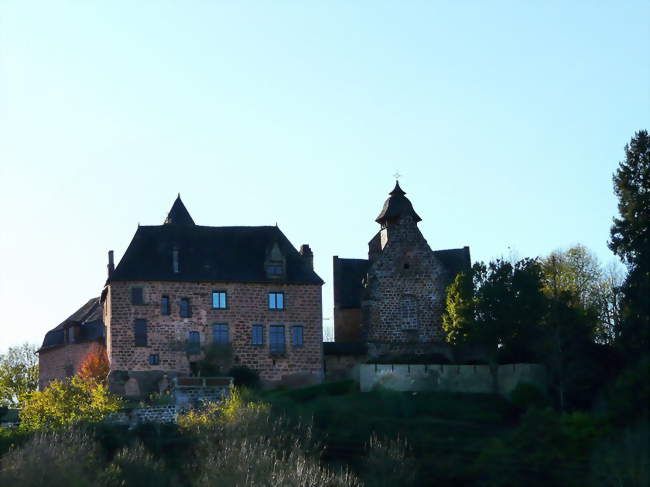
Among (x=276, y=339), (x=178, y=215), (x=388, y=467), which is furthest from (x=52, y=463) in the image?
(x=178, y=215)

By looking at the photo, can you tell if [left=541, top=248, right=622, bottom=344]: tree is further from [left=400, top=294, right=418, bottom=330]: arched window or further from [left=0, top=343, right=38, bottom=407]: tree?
[left=0, top=343, right=38, bottom=407]: tree

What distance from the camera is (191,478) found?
47.7 m

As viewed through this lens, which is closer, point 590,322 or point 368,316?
point 590,322

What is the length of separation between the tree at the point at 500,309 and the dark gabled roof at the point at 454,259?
5.03m

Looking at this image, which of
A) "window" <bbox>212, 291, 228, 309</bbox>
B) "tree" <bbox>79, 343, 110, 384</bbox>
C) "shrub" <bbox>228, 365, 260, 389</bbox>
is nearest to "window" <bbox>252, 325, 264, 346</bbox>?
"shrub" <bbox>228, 365, 260, 389</bbox>

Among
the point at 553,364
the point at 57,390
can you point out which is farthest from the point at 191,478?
the point at 553,364

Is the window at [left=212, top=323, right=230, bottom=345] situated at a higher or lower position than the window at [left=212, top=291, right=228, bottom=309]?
lower

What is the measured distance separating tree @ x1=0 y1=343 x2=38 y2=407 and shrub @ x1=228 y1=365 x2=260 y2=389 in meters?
19.7

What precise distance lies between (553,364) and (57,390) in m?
20.8

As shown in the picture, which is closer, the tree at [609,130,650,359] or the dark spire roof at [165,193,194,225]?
the tree at [609,130,650,359]

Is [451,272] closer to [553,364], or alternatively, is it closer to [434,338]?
[434,338]

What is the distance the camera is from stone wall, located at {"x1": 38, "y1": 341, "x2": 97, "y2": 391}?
6712 centimetres

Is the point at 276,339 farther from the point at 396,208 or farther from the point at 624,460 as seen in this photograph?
the point at 624,460

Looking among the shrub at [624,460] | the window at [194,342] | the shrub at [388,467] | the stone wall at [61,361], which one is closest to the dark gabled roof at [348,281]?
the window at [194,342]
